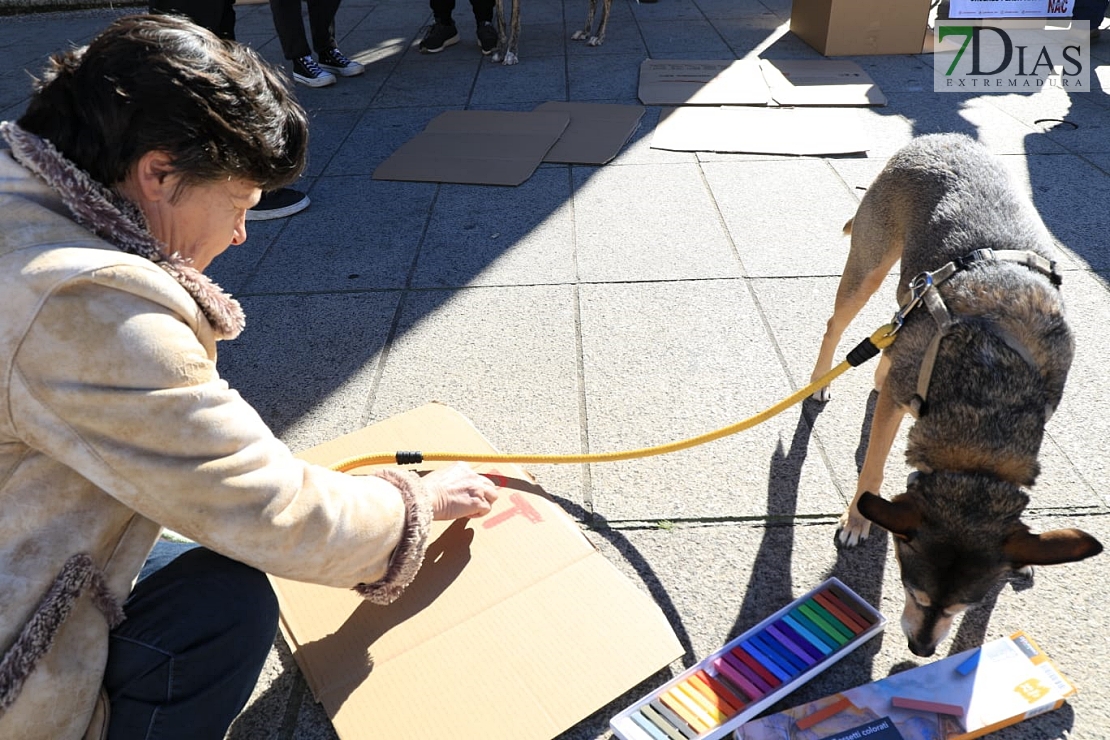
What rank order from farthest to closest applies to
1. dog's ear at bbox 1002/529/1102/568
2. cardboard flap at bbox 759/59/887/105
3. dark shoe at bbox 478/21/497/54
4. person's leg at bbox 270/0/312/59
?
→ dark shoe at bbox 478/21/497/54 < person's leg at bbox 270/0/312/59 < cardboard flap at bbox 759/59/887/105 < dog's ear at bbox 1002/529/1102/568

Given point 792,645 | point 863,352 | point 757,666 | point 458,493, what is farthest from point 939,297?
point 458,493

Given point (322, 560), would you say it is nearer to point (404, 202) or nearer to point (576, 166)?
point (404, 202)

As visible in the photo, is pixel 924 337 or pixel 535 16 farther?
pixel 535 16

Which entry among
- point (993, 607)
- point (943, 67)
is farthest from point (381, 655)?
point (943, 67)

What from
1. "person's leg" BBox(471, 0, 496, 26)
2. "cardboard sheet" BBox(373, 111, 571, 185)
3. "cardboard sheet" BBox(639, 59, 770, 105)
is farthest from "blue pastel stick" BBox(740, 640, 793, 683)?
"person's leg" BBox(471, 0, 496, 26)

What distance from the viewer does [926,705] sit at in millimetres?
1896

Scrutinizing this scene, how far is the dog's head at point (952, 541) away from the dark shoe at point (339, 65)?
7.66 meters

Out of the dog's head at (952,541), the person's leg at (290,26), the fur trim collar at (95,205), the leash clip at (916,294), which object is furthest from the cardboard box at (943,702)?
the person's leg at (290,26)

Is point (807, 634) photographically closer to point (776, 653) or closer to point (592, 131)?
point (776, 653)

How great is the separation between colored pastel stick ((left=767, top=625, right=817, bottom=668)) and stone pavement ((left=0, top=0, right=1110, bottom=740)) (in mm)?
80

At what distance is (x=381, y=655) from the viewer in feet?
6.61

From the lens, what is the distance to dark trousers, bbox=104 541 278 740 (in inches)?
58.6

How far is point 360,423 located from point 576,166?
10.7 ft

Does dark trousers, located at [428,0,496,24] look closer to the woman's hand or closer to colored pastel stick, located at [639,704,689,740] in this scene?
the woman's hand
